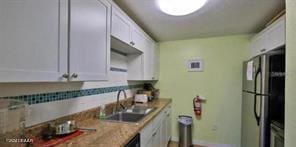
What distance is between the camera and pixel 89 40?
127cm

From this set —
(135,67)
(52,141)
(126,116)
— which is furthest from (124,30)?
(52,141)

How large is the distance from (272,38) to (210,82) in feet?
4.34

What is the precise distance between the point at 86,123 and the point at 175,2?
1.50 meters

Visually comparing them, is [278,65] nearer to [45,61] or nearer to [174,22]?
[174,22]

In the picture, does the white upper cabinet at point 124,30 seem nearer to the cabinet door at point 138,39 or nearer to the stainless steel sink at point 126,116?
the cabinet door at point 138,39

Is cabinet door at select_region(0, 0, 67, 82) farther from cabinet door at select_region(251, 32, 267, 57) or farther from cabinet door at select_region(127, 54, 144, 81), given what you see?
cabinet door at select_region(251, 32, 267, 57)

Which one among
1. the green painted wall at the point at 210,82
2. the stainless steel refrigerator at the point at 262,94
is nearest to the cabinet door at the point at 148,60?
the green painted wall at the point at 210,82

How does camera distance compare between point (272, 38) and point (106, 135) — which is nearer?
point (106, 135)

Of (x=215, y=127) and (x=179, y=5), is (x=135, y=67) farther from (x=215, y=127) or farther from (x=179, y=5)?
(x=215, y=127)

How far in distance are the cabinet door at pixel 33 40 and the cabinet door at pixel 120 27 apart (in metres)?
0.66

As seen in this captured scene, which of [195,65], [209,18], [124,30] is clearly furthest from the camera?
[195,65]

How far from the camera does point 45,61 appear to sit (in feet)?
2.94

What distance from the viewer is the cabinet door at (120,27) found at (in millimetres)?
1652

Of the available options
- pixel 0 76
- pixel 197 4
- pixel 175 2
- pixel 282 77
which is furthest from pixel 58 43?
pixel 282 77
